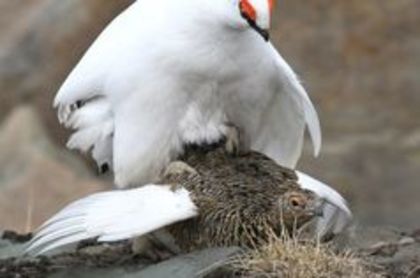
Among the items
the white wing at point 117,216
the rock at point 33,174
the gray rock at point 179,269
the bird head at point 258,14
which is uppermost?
the bird head at point 258,14

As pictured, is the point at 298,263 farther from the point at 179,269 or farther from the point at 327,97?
the point at 327,97

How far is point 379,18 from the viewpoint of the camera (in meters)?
18.1

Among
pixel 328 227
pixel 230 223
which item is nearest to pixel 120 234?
pixel 230 223

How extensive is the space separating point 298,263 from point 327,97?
30.9 feet

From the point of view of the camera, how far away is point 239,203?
9258 mm

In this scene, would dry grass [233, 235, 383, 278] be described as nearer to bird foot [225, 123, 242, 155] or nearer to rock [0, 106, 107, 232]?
bird foot [225, 123, 242, 155]

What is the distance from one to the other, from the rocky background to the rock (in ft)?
0.04

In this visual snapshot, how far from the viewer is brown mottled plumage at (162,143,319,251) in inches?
361

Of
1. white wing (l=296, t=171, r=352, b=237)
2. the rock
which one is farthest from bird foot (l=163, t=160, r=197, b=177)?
the rock

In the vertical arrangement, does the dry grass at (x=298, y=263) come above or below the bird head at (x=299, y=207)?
below

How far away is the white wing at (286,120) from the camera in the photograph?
400 inches

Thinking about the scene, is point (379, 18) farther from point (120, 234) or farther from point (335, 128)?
point (120, 234)

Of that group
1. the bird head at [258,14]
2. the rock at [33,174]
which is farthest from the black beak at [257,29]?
the rock at [33,174]

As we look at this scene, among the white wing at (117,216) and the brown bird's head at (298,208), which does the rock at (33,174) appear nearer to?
the white wing at (117,216)
